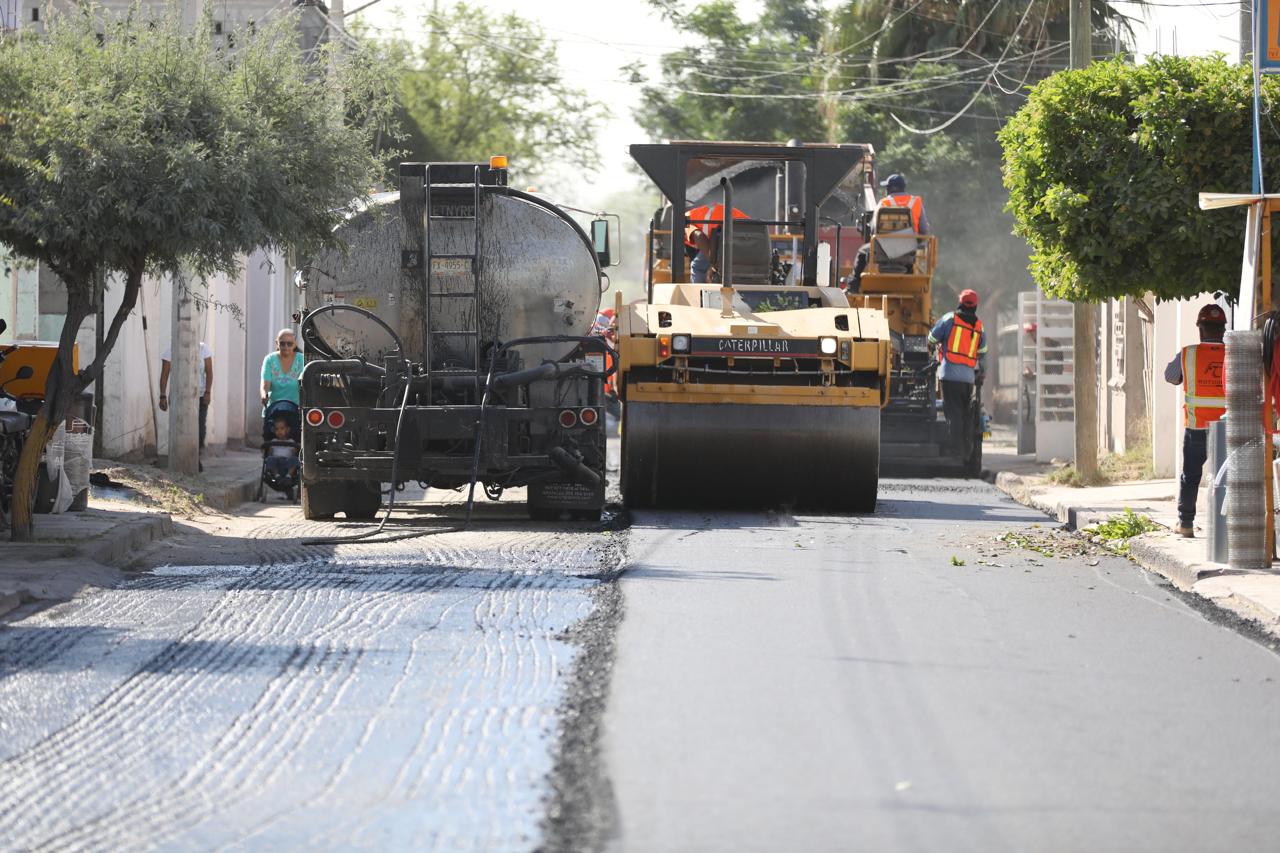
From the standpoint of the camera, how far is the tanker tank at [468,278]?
14555 millimetres

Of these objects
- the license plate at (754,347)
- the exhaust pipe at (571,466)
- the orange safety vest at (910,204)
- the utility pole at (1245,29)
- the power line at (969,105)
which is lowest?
the exhaust pipe at (571,466)

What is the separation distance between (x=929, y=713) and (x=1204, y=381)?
6.44m

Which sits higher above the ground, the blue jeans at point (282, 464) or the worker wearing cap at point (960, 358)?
the worker wearing cap at point (960, 358)

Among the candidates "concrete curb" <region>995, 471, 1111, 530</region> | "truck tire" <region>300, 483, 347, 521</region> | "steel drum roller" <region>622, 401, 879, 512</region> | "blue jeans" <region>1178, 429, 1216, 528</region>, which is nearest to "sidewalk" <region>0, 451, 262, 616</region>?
"truck tire" <region>300, 483, 347, 521</region>

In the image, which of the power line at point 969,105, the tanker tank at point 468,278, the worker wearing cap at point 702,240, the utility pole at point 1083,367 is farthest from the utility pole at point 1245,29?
the power line at point 969,105

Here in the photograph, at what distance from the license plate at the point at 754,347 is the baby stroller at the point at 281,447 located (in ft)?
14.3

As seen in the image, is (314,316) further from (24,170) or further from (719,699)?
(719,699)

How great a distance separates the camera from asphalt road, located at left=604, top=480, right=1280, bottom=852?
5.21 meters

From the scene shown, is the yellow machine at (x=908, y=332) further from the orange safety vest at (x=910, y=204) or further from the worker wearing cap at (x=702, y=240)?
the worker wearing cap at (x=702, y=240)

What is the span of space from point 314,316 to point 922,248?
7.32 meters

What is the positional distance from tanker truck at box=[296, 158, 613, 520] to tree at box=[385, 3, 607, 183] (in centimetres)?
3862

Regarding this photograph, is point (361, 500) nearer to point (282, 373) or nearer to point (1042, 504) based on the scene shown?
point (282, 373)

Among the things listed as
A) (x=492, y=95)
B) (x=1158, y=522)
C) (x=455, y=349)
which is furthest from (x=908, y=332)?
(x=492, y=95)

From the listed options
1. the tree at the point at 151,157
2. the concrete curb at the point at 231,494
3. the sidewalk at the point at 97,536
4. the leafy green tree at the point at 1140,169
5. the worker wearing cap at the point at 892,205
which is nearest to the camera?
the sidewalk at the point at 97,536
